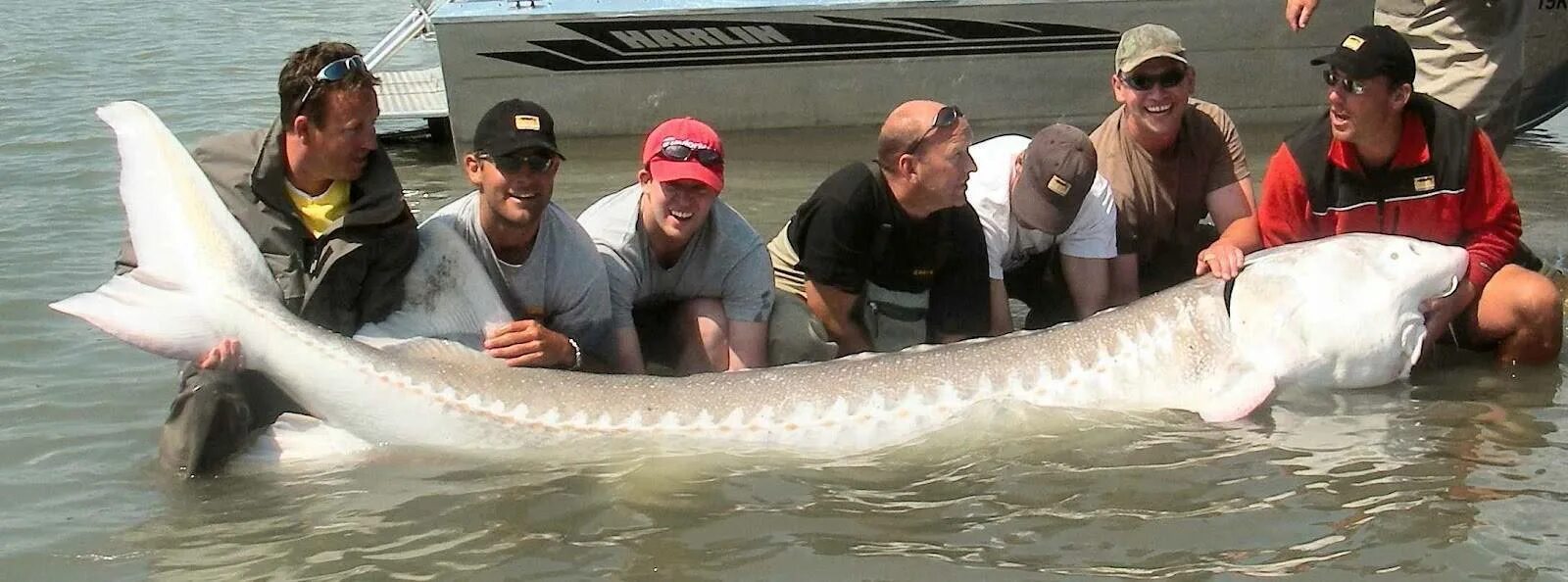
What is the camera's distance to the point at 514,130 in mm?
4500

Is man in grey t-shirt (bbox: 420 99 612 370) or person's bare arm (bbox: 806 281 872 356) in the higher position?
man in grey t-shirt (bbox: 420 99 612 370)

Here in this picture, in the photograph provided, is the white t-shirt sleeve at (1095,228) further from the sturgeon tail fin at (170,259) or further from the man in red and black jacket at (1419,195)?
the sturgeon tail fin at (170,259)

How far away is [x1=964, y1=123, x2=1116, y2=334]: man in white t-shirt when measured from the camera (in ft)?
16.7

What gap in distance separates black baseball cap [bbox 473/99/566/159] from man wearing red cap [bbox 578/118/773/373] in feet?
1.28

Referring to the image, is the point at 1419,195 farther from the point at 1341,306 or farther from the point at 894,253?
the point at 894,253

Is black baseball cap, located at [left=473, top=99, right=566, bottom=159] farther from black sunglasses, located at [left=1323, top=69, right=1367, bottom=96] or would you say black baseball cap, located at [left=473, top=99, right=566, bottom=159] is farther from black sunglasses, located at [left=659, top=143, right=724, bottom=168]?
black sunglasses, located at [left=1323, top=69, right=1367, bottom=96]

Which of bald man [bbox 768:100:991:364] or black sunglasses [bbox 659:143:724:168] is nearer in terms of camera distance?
black sunglasses [bbox 659:143:724:168]

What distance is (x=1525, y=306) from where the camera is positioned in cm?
512

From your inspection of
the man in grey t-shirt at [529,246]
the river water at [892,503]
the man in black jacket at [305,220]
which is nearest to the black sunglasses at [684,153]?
the man in grey t-shirt at [529,246]

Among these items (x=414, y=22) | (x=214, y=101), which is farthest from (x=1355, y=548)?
(x=214, y=101)

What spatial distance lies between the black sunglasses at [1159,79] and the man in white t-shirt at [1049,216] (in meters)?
0.35

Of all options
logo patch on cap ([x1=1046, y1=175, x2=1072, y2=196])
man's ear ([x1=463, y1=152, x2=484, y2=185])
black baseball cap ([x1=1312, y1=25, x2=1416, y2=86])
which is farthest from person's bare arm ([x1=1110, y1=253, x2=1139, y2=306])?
man's ear ([x1=463, y1=152, x2=484, y2=185])

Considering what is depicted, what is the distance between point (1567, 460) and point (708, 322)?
2.69 meters

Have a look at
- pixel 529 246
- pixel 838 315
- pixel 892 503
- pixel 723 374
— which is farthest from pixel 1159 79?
pixel 529 246
